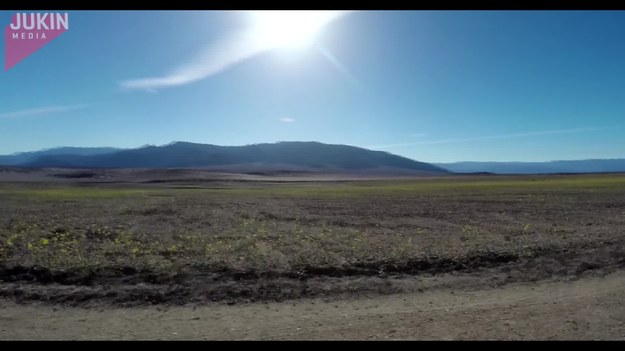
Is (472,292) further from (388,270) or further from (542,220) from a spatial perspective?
(542,220)

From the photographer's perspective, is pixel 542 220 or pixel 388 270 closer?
pixel 388 270

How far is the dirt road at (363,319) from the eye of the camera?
651 centimetres

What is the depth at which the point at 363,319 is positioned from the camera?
23.5 feet

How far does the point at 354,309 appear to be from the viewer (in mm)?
7734

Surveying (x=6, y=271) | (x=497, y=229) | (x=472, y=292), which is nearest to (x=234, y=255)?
(x=6, y=271)

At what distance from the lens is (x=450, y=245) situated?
521 inches

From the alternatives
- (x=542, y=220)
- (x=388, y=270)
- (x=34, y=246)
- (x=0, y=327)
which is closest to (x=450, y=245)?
(x=388, y=270)

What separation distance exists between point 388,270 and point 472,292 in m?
2.33

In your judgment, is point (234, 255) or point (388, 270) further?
point (234, 255)

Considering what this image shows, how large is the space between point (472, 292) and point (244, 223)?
13281 millimetres

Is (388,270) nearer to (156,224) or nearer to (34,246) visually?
(34,246)

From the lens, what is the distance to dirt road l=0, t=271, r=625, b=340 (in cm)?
651

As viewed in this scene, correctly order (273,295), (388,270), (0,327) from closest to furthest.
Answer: (0,327) < (273,295) < (388,270)

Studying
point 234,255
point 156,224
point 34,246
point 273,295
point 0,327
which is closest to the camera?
point 0,327
